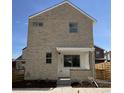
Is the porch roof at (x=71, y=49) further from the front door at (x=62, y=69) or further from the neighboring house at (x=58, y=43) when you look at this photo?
the front door at (x=62, y=69)

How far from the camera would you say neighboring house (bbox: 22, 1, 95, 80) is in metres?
19.1

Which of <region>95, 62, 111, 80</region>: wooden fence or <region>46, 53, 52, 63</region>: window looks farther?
<region>46, 53, 52, 63</region>: window

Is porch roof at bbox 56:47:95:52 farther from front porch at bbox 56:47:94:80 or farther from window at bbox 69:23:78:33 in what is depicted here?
window at bbox 69:23:78:33

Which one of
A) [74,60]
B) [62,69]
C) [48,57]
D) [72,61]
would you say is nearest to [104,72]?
[74,60]

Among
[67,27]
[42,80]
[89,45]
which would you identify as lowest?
[42,80]

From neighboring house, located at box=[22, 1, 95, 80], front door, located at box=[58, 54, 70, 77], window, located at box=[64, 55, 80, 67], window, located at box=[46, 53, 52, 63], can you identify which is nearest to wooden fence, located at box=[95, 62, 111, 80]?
neighboring house, located at box=[22, 1, 95, 80]

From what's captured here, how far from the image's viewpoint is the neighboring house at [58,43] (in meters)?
19.1

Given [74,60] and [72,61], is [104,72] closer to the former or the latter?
[74,60]

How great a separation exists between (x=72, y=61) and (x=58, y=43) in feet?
6.08

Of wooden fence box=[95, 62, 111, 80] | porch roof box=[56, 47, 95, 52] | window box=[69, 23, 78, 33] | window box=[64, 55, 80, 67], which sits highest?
window box=[69, 23, 78, 33]
